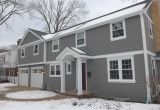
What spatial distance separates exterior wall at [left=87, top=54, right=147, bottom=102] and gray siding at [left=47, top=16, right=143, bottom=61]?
2.65 ft

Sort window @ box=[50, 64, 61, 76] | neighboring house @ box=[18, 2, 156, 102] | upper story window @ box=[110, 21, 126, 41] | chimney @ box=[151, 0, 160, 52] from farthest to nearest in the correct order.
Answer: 1. window @ box=[50, 64, 61, 76]
2. chimney @ box=[151, 0, 160, 52]
3. upper story window @ box=[110, 21, 126, 41]
4. neighboring house @ box=[18, 2, 156, 102]

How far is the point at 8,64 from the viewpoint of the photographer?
34094 mm

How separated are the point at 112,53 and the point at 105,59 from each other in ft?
2.56

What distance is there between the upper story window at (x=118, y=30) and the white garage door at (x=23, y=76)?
1398cm

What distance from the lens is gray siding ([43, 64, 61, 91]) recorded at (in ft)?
55.7

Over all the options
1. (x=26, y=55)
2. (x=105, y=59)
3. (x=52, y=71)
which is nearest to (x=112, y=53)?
(x=105, y=59)

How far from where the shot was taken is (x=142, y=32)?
35.8 ft

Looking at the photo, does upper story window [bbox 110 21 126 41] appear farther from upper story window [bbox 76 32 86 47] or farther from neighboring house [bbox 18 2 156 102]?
upper story window [bbox 76 32 86 47]

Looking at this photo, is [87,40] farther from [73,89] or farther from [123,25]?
[73,89]

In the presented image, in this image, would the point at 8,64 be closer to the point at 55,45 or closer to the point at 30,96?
the point at 55,45

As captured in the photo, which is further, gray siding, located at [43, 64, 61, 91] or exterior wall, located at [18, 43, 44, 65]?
exterior wall, located at [18, 43, 44, 65]

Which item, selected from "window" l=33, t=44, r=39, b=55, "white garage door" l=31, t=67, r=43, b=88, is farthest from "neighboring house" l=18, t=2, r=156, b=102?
"window" l=33, t=44, r=39, b=55

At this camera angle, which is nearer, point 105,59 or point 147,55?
→ point 147,55

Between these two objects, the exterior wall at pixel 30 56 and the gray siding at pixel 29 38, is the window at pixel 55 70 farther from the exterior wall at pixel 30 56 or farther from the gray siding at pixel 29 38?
the gray siding at pixel 29 38
